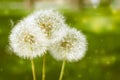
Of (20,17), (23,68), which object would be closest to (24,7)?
(20,17)

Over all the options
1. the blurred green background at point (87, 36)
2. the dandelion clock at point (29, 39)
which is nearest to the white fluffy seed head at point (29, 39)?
the dandelion clock at point (29, 39)

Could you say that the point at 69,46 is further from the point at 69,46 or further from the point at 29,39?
the point at 29,39

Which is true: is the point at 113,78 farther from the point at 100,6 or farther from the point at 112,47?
the point at 100,6

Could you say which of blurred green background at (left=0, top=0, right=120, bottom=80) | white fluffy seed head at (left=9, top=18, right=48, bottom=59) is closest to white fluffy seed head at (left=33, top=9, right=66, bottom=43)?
white fluffy seed head at (left=9, top=18, right=48, bottom=59)

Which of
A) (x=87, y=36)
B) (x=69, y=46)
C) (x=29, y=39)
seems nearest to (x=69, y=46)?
(x=69, y=46)

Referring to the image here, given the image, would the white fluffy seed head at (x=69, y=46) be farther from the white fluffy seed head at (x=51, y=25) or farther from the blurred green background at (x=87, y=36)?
the blurred green background at (x=87, y=36)

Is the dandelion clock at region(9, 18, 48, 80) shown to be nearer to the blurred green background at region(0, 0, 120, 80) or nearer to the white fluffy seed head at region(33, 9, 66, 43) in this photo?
the white fluffy seed head at region(33, 9, 66, 43)
